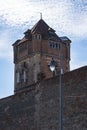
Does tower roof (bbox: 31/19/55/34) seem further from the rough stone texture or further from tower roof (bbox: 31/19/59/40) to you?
the rough stone texture

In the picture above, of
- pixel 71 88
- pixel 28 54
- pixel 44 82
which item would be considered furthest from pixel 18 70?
pixel 71 88

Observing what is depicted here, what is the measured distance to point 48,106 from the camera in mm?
25781

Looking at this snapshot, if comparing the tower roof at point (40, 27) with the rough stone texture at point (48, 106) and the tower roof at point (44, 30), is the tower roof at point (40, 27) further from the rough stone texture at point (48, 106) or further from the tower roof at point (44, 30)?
the rough stone texture at point (48, 106)

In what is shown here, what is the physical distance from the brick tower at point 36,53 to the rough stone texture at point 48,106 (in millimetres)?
16276

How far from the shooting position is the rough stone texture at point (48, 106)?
2261cm

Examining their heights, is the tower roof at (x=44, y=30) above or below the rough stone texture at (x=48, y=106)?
above

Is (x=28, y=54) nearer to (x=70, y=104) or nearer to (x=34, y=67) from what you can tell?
(x=34, y=67)

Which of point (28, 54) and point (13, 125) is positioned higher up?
point (28, 54)

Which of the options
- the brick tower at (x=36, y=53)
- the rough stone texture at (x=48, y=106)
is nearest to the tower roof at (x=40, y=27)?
the brick tower at (x=36, y=53)

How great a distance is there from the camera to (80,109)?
22.4 meters

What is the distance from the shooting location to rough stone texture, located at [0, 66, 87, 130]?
22609 mm

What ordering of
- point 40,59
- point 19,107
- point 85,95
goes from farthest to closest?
point 40,59, point 19,107, point 85,95

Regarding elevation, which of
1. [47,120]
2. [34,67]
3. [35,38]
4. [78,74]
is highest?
[35,38]

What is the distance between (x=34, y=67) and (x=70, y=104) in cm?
2555
